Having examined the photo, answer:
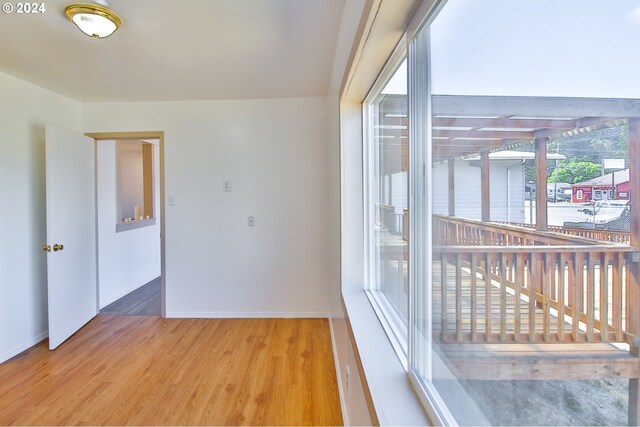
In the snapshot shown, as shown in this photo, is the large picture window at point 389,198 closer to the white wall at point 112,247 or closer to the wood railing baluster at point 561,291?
the wood railing baluster at point 561,291

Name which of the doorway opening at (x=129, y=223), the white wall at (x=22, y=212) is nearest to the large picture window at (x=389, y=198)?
the doorway opening at (x=129, y=223)

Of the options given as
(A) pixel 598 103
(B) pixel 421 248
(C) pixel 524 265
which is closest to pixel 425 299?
(B) pixel 421 248

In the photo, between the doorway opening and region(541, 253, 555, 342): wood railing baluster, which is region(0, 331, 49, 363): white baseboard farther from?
region(541, 253, 555, 342): wood railing baluster

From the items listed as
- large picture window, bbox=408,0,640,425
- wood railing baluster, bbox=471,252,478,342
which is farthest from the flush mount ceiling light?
wood railing baluster, bbox=471,252,478,342

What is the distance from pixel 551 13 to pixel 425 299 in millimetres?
779

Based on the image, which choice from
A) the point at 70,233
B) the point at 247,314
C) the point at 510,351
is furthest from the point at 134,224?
the point at 510,351

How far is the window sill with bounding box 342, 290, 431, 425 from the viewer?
2.88ft

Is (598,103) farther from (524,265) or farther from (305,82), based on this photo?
(305,82)

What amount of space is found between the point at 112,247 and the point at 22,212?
47.2 inches

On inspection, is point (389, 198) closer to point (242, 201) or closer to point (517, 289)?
point (517, 289)

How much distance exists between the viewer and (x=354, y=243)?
1972 mm

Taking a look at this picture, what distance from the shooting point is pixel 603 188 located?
0.39 m

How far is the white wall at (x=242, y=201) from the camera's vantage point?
3158 millimetres

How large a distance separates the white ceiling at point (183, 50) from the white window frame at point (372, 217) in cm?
51
